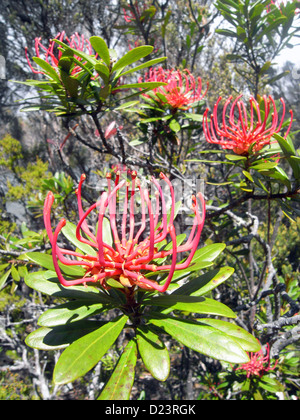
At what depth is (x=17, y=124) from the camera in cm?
827

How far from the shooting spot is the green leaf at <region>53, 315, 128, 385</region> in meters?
0.49

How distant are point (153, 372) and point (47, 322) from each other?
0.26m

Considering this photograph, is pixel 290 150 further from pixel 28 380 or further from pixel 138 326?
pixel 28 380

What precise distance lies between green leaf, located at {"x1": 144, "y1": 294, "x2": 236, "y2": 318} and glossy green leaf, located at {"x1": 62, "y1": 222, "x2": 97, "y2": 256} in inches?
7.7

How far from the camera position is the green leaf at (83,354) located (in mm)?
491

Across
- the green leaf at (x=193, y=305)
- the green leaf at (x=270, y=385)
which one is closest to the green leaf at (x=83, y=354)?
the green leaf at (x=193, y=305)

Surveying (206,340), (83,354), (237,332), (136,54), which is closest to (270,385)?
(237,332)

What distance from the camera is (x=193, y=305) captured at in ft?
1.94

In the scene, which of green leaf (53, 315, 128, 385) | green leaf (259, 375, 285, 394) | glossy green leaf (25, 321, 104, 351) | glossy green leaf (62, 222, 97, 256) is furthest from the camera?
green leaf (259, 375, 285, 394)

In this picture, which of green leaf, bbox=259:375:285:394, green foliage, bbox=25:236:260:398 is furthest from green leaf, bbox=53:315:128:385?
green leaf, bbox=259:375:285:394

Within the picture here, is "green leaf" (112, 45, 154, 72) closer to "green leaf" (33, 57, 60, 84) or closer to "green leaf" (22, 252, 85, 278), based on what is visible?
"green leaf" (33, 57, 60, 84)

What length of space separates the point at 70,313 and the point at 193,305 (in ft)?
0.92

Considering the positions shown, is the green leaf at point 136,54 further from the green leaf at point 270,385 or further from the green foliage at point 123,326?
the green leaf at point 270,385
